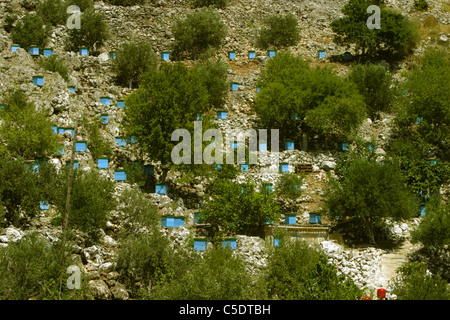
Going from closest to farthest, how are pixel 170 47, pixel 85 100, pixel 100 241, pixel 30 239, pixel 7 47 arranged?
1. pixel 30 239
2. pixel 100 241
3. pixel 85 100
4. pixel 7 47
5. pixel 170 47

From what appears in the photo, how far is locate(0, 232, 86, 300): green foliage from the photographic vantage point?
851 inches

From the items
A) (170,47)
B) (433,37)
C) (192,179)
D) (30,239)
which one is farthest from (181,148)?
(433,37)

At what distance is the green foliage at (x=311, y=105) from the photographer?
1448 inches

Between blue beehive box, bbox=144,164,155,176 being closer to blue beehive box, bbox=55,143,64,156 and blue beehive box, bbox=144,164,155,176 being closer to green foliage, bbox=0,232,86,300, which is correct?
blue beehive box, bbox=55,143,64,156

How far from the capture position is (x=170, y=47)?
4934 centimetres

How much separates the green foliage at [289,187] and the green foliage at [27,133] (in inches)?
444

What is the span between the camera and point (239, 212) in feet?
95.9

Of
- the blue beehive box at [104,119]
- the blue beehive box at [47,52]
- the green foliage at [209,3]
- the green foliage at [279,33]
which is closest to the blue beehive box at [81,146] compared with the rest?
the blue beehive box at [104,119]

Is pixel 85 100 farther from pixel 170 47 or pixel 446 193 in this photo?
pixel 446 193

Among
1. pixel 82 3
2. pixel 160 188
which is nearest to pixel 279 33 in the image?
pixel 82 3

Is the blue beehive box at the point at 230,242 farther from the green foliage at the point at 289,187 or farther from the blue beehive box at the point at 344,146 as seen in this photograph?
the blue beehive box at the point at 344,146

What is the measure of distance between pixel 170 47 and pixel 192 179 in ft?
64.5

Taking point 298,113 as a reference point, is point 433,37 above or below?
above

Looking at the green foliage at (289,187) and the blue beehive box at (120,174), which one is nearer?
the blue beehive box at (120,174)
